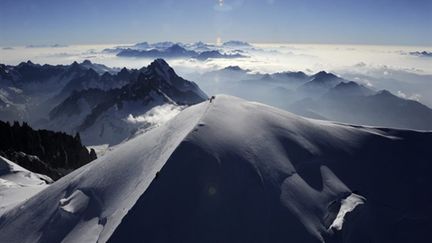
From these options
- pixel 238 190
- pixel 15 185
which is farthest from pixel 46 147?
pixel 238 190

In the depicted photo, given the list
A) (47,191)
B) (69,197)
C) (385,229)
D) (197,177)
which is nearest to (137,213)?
(197,177)

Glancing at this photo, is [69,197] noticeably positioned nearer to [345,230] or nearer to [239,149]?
[239,149]

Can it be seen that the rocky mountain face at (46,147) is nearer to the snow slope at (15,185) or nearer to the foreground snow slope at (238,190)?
the snow slope at (15,185)

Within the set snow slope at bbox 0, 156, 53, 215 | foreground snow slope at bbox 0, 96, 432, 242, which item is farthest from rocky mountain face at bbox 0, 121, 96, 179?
foreground snow slope at bbox 0, 96, 432, 242

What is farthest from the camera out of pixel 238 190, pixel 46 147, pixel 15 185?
pixel 46 147

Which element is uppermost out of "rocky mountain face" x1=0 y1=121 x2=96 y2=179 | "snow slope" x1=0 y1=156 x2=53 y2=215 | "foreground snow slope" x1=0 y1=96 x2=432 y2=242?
"foreground snow slope" x1=0 y1=96 x2=432 y2=242

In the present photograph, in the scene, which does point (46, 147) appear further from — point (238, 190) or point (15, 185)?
point (238, 190)

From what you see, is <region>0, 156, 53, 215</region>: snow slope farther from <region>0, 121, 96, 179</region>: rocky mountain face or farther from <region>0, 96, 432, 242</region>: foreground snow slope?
<region>0, 121, 96, 179</region>: rocky mountain face

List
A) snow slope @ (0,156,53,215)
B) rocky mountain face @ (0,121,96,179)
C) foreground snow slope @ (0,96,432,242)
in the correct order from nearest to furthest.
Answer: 1. foreground snow slope @ (0,96,432,242)
2. snow slope @ (0,156,53,215)
3. rocky mountain face @ (0,121,96,179)
